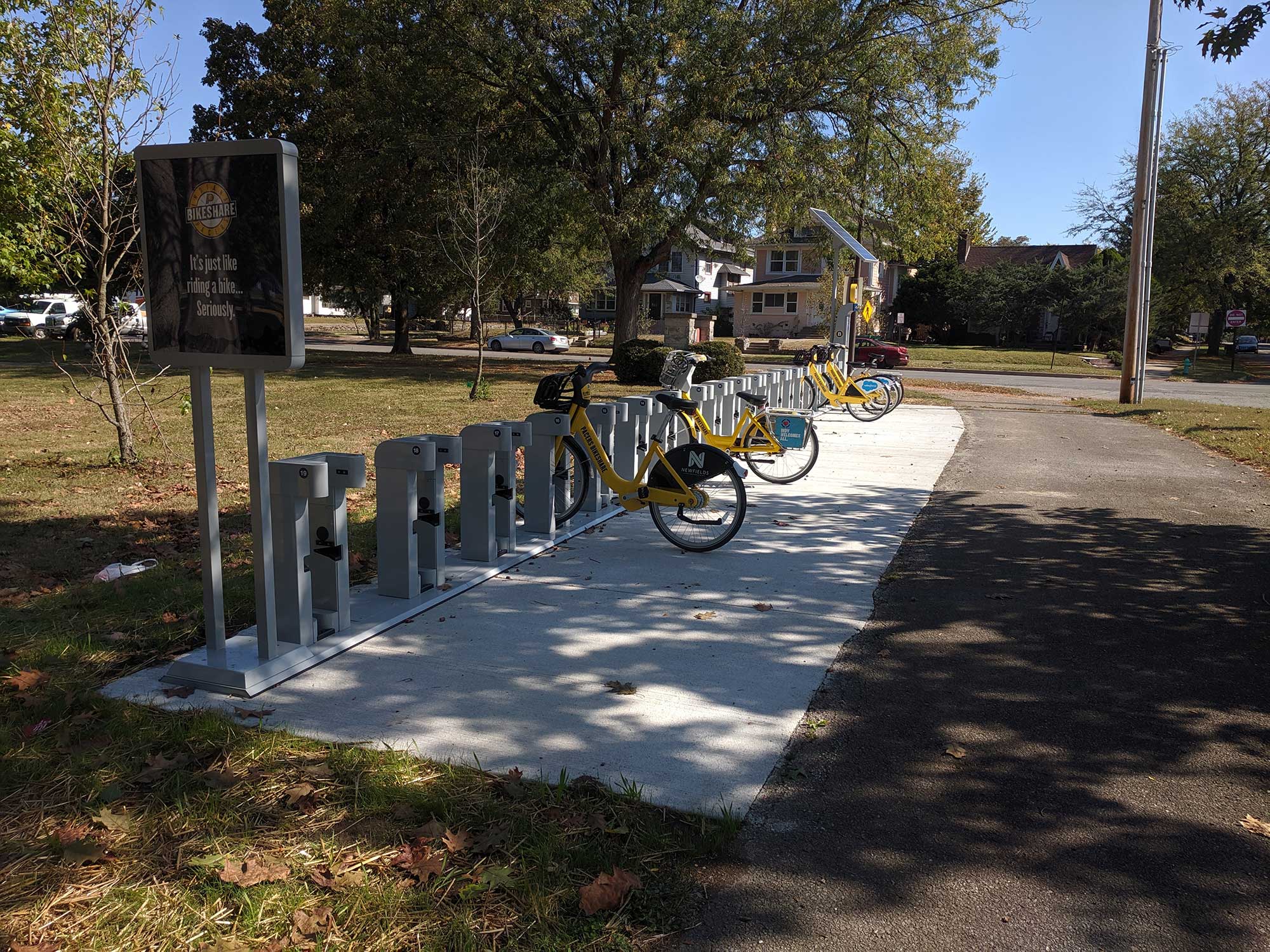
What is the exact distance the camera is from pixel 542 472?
691 cm

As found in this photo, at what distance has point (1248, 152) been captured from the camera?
4500 cm

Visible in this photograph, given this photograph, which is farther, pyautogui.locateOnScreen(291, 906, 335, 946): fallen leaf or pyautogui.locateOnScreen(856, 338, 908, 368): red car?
pyautogui.locateOnScreen(856, 338, 908, 368): red car

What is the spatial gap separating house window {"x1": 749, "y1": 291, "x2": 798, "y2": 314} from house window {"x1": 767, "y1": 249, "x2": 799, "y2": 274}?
127 inches

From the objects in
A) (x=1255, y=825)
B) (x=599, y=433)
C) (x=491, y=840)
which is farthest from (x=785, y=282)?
(x=491, y=840)

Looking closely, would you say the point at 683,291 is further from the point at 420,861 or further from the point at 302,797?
the point at 420,861

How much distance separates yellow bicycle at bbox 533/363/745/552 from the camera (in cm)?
670

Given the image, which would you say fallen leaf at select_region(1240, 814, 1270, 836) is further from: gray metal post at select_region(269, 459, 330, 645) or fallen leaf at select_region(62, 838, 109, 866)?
gray metal post at select_region(269, 459, 330, 645)

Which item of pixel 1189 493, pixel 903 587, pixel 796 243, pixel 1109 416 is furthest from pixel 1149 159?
pixel 796 243

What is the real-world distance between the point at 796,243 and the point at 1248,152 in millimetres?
22432

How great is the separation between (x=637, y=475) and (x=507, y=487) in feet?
4.03

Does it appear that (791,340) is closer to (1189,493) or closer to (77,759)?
(1189,493)

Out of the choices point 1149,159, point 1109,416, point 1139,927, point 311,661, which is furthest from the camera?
point 1149,159

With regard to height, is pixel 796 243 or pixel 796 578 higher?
pixel 796 243

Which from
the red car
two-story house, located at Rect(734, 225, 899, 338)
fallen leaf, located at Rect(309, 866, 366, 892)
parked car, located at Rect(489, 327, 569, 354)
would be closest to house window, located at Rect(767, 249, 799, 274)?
two-story house, located at Rect(734, 225, 899, 338)
